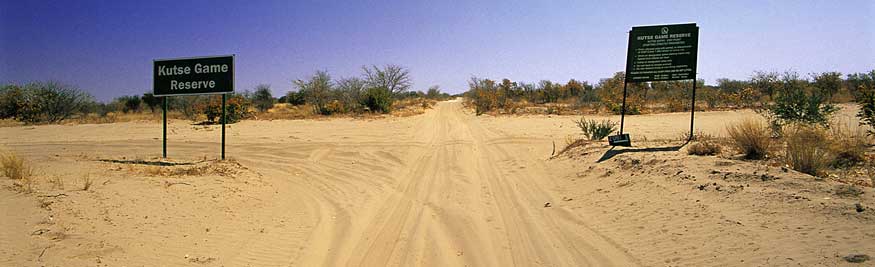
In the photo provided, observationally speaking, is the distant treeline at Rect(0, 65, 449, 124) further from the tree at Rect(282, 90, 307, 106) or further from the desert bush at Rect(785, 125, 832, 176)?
the desert bush at Rect(785, 125, 832, 176)

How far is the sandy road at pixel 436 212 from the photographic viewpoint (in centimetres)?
537

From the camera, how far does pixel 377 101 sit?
3647cm

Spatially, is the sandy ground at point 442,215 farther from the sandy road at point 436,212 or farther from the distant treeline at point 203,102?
the distant treeline at point 203,102

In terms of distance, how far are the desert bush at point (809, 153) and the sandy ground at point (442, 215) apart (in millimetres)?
292

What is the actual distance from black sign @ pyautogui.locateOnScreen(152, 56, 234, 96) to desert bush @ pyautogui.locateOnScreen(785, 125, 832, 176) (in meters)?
10.5

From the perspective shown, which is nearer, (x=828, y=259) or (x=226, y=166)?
(x=828, y=259)

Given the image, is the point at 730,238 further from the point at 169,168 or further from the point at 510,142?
the point at 510,142

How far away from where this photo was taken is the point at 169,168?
9594 mm

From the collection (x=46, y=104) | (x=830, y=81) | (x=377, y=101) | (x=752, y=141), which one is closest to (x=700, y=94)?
(x=830, y=81)

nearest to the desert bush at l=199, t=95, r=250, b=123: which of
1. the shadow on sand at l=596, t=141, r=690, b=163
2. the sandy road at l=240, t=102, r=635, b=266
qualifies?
the sandy road at l=240, t=102, r=635, b=266

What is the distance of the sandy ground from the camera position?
4844mm

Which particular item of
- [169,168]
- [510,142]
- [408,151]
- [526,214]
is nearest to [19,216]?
[169,168]

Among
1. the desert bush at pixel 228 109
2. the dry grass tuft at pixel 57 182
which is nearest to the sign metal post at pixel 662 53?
the dry grass tuft at pixel 57 182

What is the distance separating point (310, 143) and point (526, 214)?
34.5ft
